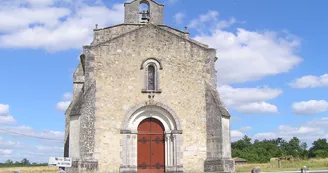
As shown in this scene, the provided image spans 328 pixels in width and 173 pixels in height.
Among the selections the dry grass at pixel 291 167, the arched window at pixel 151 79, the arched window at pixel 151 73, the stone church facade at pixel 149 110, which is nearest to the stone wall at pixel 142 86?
the stone church facade at pixel 149 110

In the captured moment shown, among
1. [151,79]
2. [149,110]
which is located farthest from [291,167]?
[151,79]

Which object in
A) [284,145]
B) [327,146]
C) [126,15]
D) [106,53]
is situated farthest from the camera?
[284,145]

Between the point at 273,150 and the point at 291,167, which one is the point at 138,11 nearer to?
the point at 291,167

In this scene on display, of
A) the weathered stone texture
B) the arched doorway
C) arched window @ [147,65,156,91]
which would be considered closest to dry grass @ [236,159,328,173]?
the arched doorway

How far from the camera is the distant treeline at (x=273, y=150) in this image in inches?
2168

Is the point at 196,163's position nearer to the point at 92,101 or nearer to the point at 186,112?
the point at 186,112

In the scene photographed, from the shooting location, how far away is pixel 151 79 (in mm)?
18812

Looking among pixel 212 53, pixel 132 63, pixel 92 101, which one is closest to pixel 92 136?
pixel 92 101

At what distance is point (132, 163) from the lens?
1778cm

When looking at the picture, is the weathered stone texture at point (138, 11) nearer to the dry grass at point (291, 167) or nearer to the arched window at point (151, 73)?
the arched window at point (151, 73)

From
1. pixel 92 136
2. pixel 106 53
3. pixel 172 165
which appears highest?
pixel 106 53

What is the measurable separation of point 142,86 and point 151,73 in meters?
0.94

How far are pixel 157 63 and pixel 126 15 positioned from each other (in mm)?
6923

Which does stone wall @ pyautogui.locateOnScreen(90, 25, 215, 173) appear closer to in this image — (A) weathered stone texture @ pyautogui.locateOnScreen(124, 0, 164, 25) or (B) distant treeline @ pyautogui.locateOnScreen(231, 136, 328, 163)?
(A) weathered stone texture @ pyautogui.locateOnScreen(124, 0, 164, 25)
